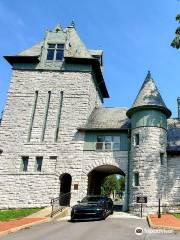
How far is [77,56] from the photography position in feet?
98.7

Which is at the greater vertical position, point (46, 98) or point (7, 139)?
point (46, 98)

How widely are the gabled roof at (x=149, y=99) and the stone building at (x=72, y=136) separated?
0.08 meters

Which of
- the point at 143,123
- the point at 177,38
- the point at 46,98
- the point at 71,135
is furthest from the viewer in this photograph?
the point at 46,98

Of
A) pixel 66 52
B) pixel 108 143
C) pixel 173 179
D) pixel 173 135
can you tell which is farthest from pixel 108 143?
pixel 66 52

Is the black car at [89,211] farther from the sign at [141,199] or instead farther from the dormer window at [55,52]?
the dormer window at [55,52]

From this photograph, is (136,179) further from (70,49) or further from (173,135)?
(70,49)

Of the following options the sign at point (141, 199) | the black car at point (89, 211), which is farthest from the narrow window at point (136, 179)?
the black car at point (89, 211)

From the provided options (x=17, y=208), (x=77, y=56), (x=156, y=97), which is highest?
(x=77, y=56)

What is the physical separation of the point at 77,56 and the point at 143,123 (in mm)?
10059

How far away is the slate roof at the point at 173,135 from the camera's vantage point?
2518 centimetres

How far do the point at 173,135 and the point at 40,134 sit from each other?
473 inches

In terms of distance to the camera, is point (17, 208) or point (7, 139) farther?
point (7, 139)

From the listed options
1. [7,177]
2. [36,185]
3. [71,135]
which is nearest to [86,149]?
[71,135]

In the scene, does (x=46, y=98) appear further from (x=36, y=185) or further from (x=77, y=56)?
(x=36, y=185)
